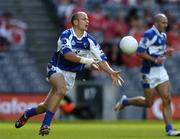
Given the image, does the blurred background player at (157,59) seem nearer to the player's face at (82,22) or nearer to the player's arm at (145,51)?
the player's arm at (145,51)

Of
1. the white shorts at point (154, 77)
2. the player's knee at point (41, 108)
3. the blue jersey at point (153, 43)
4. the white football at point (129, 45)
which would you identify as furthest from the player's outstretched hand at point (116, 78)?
the white shorts at point (154, 77)

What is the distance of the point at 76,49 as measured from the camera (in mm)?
16109

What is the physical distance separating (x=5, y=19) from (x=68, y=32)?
11.1 meters

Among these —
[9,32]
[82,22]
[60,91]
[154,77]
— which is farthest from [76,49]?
[9,32]

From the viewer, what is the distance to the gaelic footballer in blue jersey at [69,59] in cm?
1559

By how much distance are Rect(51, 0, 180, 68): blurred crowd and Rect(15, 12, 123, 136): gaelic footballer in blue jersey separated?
1029 centimetres

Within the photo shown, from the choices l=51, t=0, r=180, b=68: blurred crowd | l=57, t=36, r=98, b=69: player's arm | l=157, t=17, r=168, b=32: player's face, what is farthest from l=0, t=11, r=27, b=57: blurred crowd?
l=57, t=36, r=98, b=69: player's arm

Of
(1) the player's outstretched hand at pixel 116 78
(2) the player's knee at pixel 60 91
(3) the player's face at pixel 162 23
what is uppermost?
(3) the player's face at pixel 162 23

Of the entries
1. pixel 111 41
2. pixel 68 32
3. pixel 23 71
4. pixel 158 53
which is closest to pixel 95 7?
pixel 111 41

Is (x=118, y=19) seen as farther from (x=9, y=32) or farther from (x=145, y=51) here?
(x=145, y=51)

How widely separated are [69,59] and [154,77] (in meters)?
3.03

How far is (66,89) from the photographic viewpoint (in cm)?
1602

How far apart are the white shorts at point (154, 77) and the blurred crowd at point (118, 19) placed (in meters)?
8.06

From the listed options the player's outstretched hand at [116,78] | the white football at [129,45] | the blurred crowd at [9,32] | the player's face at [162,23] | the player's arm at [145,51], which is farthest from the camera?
the blurred crowd at [9,32]
